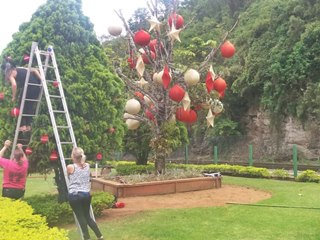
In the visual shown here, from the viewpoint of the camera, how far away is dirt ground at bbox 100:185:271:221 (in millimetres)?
9664

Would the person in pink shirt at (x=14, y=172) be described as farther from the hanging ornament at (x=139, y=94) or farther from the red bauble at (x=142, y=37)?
the hanging ornament at (x=139, y=94)

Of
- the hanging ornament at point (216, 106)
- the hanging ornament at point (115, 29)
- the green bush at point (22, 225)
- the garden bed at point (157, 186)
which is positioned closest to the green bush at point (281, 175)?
the garden bed at point (157, 186)

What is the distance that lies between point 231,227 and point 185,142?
11.9 meters

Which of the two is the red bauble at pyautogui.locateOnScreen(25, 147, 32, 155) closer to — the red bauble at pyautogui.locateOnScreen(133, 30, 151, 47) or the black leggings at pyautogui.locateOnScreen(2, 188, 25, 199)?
the black leggings at pyautogui.locateOnScreen(2, 188, 25, 199)

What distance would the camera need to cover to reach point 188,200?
11086 millimetres

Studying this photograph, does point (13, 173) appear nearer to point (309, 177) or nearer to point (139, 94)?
point (139, 94)

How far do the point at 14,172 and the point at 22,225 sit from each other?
229 cm

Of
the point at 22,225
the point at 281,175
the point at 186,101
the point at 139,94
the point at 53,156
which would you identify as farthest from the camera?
the point at 281,175

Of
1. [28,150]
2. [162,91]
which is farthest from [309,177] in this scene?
[28,150]

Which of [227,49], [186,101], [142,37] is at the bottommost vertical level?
[186,101]

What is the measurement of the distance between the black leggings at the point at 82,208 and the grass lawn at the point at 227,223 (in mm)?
648

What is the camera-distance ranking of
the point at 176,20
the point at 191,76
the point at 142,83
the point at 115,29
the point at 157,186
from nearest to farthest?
the point at 191,76, the point at 115,29, the point at 157,186, the point at 176,20, the point at 142,83

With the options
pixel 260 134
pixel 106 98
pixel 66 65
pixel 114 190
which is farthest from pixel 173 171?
pixel 260 134

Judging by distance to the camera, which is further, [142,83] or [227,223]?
[142,83]
